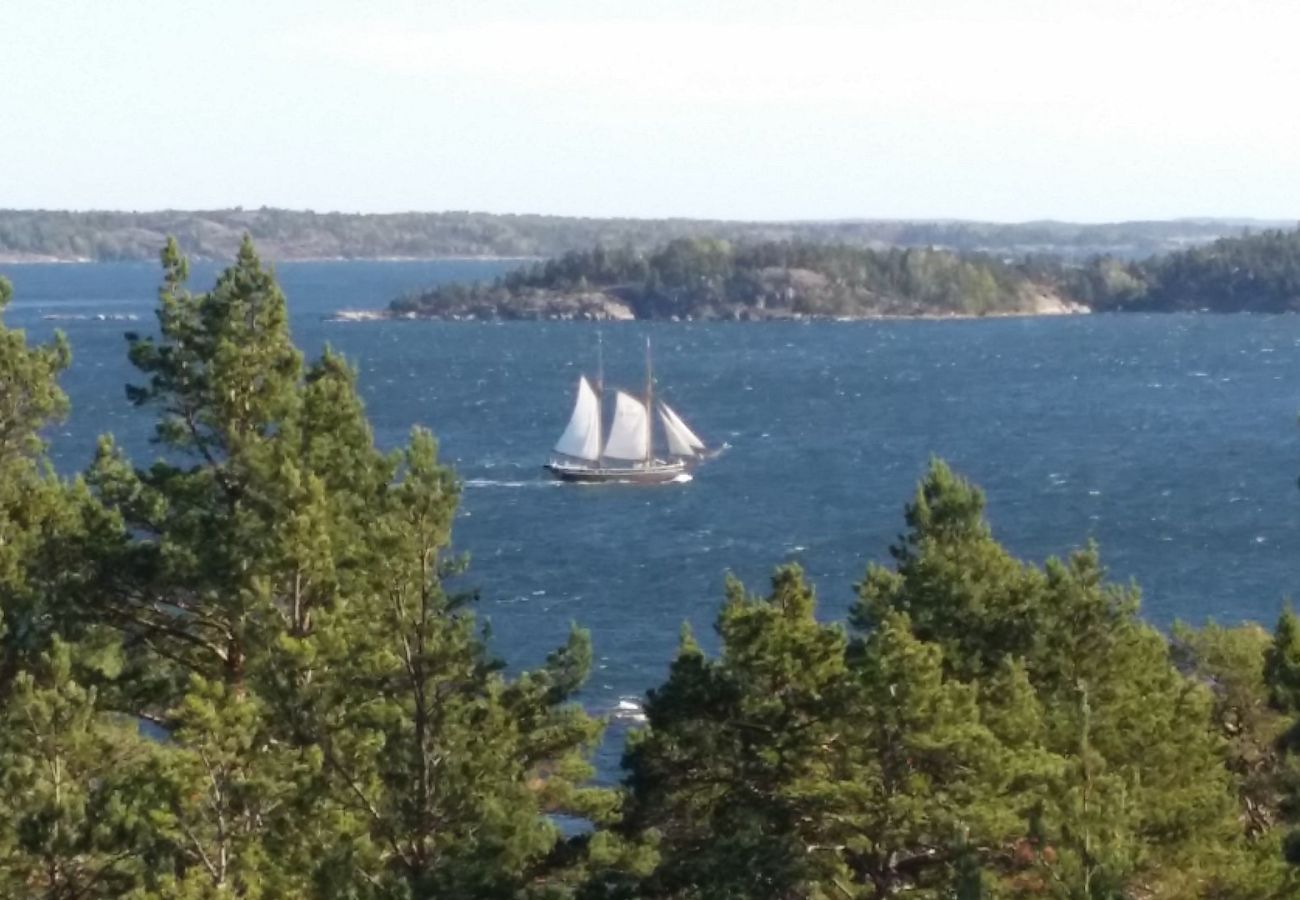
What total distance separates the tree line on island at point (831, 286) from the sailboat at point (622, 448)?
78918 millimetres

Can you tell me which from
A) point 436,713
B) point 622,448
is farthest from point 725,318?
point 436,713

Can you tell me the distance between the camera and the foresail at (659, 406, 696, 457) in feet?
227

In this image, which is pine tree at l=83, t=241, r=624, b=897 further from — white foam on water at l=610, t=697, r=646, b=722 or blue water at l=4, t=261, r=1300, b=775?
white foam on water at l=610, t=697, r=646, b=722

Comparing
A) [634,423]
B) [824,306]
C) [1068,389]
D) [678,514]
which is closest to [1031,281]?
[824,306]

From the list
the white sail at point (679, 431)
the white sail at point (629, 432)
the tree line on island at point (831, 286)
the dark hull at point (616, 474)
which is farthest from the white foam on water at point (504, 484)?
the tree line on island at point (831, 286)

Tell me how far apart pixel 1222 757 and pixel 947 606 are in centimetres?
297

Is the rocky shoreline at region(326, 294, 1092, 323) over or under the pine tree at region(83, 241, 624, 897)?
under

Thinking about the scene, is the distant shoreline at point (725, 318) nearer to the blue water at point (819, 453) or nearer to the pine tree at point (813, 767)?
the blue water at point (819, 453)

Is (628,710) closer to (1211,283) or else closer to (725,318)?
(725,318)

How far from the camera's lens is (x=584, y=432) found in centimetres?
6825

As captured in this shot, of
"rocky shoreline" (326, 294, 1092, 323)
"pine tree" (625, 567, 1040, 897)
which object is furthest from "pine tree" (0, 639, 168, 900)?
"rocky shoreline" (326, 294, 1092, 323)

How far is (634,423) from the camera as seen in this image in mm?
69750

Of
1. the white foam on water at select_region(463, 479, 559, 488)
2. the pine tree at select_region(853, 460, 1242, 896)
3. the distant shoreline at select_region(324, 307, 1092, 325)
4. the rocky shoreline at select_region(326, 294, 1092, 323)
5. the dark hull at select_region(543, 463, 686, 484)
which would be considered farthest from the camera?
the rocky shoreline at select_region(326, 294, 1092, 323)

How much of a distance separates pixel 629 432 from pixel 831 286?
3291 inches
